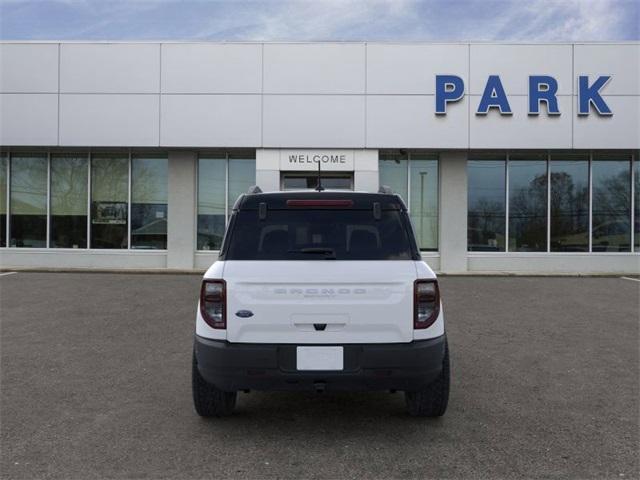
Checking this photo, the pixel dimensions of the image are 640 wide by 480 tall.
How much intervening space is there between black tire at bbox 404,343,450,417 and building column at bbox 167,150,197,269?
39.5ft

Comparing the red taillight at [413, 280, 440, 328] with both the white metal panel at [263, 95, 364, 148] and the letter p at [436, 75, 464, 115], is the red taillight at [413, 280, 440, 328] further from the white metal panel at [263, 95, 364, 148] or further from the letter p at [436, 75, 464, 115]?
the letter p at [436, 75, 464, 115]

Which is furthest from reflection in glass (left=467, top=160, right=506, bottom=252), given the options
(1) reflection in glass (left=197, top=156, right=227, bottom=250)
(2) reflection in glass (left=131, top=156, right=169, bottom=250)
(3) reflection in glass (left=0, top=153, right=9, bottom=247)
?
(3) reflection in glass (left=0, top=153, right=9, bottom=247)

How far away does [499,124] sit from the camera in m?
14.5

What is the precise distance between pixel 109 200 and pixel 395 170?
28.7 feet

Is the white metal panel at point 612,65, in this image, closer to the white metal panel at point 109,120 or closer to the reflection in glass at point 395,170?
the reflection in glass at point 395,170

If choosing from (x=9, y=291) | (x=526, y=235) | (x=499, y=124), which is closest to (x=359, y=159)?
(x=499, y=124)

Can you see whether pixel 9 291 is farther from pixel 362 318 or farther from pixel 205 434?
pixel 362 318

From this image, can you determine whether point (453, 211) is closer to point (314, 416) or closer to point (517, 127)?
point (517, 127)

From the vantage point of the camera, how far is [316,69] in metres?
14.5

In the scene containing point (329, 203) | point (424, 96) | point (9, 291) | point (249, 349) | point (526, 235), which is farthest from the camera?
point (526, 235)

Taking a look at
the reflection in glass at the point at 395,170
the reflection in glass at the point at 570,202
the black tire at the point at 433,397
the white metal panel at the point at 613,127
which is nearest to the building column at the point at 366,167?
the reflection in glass at the point at 395,170

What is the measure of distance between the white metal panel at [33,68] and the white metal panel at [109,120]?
70cm

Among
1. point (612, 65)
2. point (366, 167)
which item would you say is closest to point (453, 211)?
point (366, 167)

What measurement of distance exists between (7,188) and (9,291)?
6.41 m
